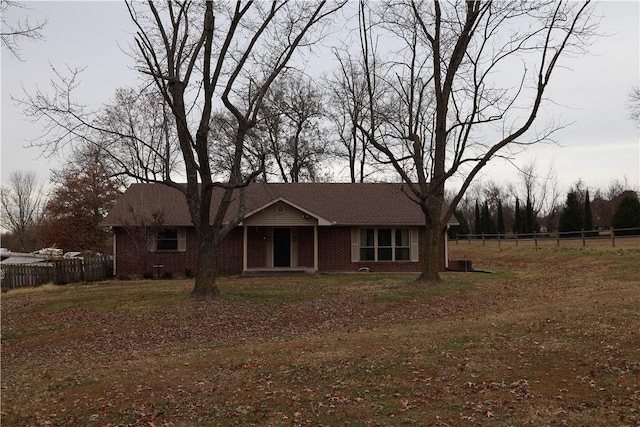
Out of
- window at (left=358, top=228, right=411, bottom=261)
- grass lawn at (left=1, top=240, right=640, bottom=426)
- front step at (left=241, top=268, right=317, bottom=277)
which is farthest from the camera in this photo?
window at (left=358, top=228, right=411, bottom=261)

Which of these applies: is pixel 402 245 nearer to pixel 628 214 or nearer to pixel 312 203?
pixel 312 203

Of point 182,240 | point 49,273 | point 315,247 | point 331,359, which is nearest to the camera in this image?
point 331,359

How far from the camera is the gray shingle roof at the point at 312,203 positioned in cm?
2733

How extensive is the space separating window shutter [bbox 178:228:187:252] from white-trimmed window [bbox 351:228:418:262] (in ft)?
25.8

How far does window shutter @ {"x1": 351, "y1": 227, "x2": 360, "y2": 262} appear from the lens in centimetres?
2762

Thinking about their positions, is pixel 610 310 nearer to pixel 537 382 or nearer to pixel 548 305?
pixel 548 305

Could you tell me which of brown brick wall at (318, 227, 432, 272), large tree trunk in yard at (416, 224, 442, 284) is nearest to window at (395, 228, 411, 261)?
brown brick wall at (318, 227, 432, 272)

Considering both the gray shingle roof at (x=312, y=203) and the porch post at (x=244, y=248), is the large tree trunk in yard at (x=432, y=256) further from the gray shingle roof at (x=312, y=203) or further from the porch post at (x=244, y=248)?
the porch post at (x=244, y=248)

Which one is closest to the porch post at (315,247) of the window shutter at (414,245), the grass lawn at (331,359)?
the window shutter at (414,245)

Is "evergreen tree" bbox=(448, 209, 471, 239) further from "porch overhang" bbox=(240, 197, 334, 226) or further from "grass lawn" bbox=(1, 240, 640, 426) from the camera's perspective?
"grass lawn" bbox=(1, 240, 640, 426)

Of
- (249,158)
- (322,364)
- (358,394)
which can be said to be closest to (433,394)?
(358,394)

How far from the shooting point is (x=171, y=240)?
27.5m

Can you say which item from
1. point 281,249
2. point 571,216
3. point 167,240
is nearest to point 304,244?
point 281,249

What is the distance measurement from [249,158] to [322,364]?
1191 inches
